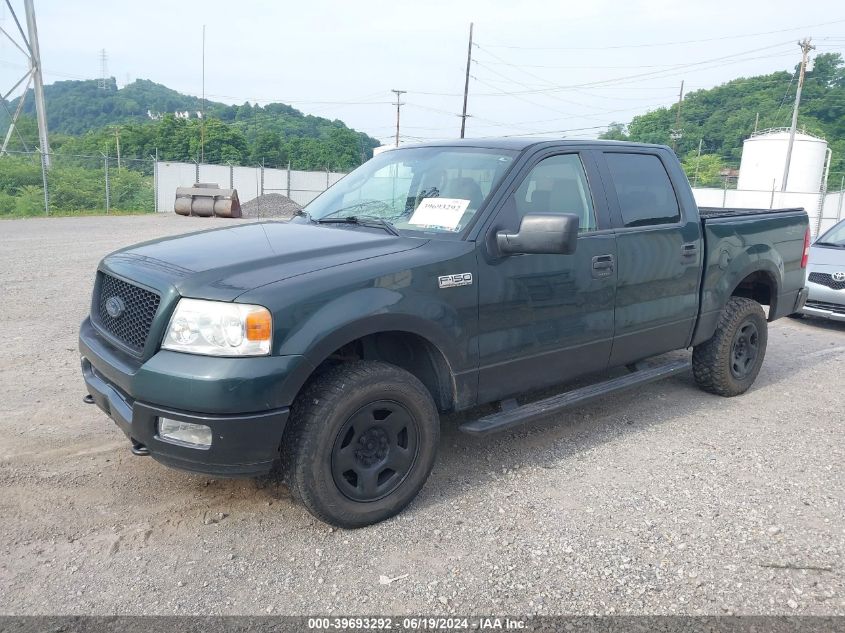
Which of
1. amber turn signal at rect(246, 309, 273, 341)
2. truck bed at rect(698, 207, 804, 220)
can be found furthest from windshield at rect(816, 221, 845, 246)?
amber turn signal at rect(246, 309, 273, 341)

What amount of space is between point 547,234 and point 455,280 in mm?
516

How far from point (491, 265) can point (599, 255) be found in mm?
900

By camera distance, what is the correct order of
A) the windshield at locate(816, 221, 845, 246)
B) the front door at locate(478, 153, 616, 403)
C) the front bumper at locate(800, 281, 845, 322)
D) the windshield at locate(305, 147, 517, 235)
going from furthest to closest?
the windshield at locate(816, 221, 845, 246)
the front bumper at locate(800, 281, 845, 322)
the windshield at locate(305, 147, 517, 235)
the front door at locate(478, 153, 616, 403)

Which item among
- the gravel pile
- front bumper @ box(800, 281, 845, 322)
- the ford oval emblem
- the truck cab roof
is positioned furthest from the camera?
the gravel pile

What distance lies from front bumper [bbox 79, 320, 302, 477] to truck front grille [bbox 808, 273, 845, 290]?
779 centimetres

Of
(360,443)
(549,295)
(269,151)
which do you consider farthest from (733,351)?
(269,151)

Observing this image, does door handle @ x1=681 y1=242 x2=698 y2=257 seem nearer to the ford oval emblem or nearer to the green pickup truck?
the green pickup truck

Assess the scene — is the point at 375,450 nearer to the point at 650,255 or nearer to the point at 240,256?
the point at 240,256

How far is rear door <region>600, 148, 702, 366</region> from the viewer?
4.37 m

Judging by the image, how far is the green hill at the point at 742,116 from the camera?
6488cm

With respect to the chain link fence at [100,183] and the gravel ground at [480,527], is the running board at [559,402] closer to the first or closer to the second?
the gravel ground at [480,527]

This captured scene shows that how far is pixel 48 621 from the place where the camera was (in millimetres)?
2592

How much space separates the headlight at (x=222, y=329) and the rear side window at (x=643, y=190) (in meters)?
2.60

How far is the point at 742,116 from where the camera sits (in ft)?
230
